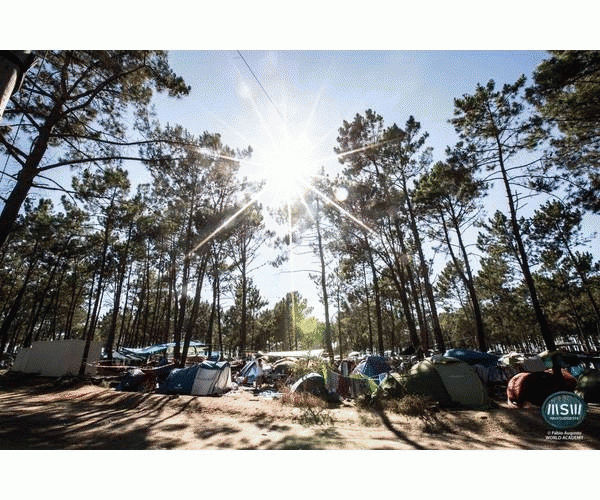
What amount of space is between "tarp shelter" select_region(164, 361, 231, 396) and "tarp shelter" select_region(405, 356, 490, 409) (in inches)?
297

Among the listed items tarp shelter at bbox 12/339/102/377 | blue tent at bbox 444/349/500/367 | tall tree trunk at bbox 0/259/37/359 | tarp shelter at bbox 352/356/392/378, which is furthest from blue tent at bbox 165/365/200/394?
tall tree trunk at bbox 0/259/37/359

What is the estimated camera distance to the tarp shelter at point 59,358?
1739cm

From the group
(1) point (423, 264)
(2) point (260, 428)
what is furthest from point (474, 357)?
(2) point (260, 428)

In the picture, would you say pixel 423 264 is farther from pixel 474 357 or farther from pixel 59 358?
pixel 59 358

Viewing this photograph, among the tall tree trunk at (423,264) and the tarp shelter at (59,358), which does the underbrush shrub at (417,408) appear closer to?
the tall tree trunk at (423,264)

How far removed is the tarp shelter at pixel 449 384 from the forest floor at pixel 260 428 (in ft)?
1.80

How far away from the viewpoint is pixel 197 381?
12.3 meters

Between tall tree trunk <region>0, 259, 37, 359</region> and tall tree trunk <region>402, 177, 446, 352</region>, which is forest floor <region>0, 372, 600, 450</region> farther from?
tall tree trunk <region>0, 259, 37, 359</region>

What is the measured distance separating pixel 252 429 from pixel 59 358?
55.3ft

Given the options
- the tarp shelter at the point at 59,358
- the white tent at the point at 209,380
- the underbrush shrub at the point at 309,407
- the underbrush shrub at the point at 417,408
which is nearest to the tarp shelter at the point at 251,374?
the white tent at the point at 209,380

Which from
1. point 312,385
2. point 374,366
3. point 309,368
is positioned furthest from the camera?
point 374,366

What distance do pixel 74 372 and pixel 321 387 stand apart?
1485 centimetres

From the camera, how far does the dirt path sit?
5016mm

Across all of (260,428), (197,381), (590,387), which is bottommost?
(260,428)
